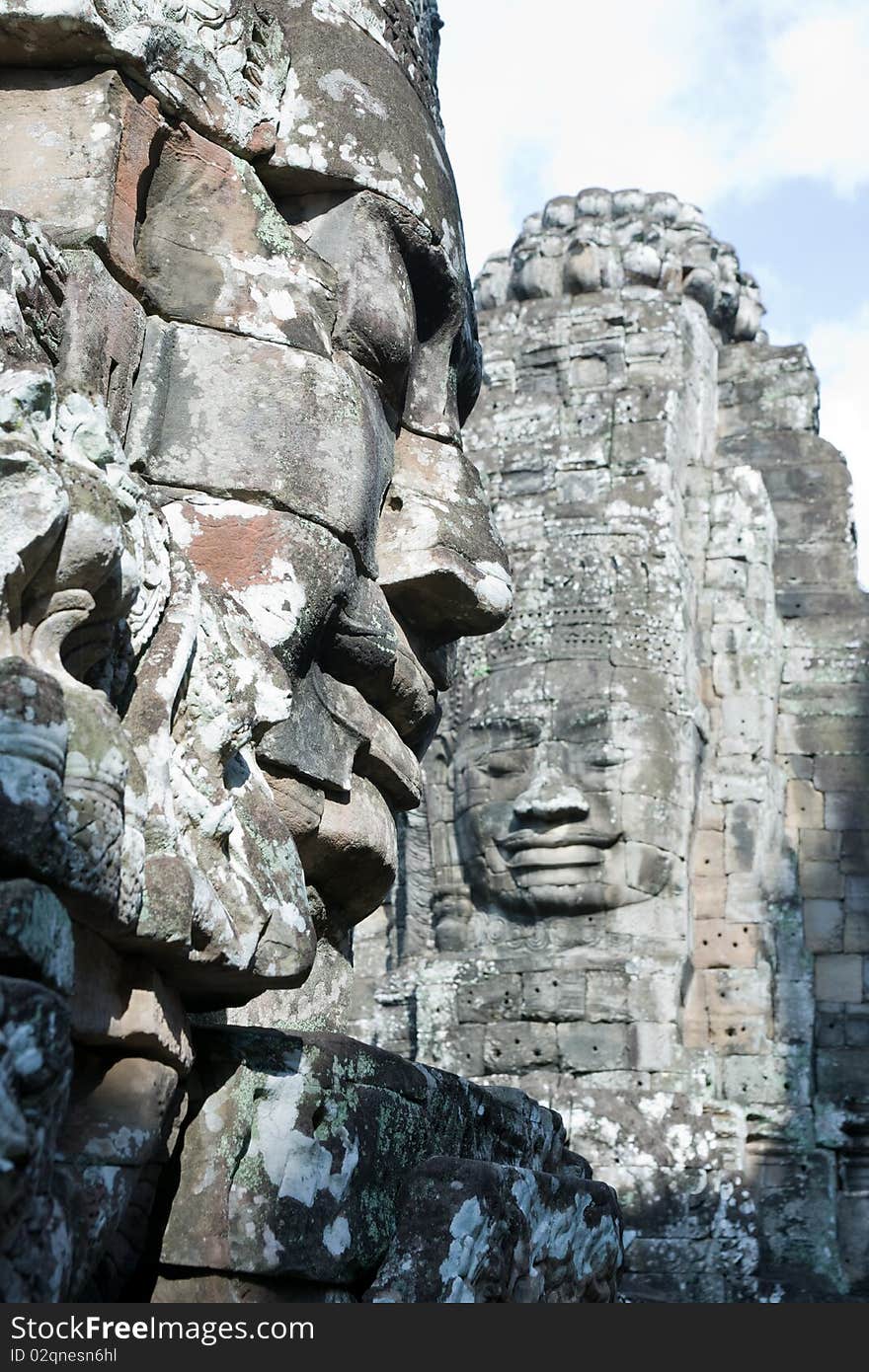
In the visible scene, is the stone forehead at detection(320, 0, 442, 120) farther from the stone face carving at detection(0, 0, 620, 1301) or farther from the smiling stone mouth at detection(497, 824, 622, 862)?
the smiling stone mouth at detection(497, 824, 622, 862)

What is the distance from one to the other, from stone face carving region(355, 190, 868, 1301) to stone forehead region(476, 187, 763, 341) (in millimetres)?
23

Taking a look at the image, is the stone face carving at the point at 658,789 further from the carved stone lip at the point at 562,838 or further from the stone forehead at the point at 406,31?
the stone forehead at the point at 406,31

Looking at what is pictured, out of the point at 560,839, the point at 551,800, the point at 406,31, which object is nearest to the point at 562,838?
the point at 560,839

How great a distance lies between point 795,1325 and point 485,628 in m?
1.92

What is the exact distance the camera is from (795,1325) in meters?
2.61

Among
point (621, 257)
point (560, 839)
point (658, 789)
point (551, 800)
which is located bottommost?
point (560, 839)

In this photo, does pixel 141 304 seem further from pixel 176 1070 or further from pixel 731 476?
pixel 731 476

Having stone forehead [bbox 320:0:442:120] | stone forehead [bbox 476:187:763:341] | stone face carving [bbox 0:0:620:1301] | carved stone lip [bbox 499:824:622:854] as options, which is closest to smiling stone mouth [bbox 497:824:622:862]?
carved stone lip [bbox 499:824:622:854]

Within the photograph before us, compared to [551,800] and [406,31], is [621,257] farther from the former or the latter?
[406,31]

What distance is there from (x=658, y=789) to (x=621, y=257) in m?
4.02

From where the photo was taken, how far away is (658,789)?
11492mm

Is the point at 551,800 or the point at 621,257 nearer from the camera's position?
the point at 551,800

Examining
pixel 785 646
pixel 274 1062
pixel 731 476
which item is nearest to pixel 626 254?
pixel 731 476

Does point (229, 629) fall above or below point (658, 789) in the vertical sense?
below
